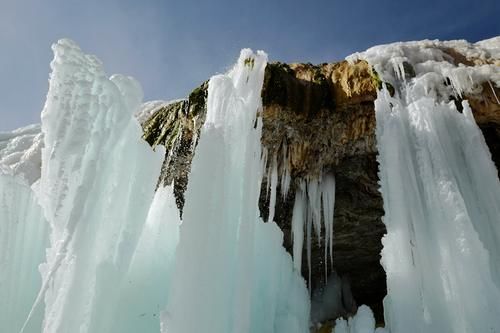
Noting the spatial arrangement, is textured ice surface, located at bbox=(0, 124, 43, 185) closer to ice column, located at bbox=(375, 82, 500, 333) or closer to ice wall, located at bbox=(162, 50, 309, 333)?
ice wall, located at bbox=(162, 50, 309, 333)

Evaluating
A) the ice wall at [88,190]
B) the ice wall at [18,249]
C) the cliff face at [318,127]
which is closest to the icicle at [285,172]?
the cliff face at [318,127]

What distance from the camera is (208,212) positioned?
182 inches

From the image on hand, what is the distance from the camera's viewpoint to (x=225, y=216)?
197 inches

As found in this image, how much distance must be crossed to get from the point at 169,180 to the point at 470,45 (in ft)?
23.1

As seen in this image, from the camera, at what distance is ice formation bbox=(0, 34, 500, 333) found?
4176mm

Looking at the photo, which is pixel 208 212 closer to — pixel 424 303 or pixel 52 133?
pixel 52 133

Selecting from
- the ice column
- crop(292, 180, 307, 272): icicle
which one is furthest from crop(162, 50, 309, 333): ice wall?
the ice column

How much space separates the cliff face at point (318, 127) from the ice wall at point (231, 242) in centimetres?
94

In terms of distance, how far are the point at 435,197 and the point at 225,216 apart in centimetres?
338

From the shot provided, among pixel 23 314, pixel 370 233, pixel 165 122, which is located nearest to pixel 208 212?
pixel 23 314

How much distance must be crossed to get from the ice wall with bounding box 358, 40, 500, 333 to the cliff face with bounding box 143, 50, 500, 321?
45 centimetres

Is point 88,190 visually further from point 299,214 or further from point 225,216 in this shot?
point 299,214

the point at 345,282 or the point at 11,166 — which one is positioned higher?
the point at 11,166

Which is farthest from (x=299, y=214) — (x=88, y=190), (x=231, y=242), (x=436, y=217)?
(x=88, y=190)
